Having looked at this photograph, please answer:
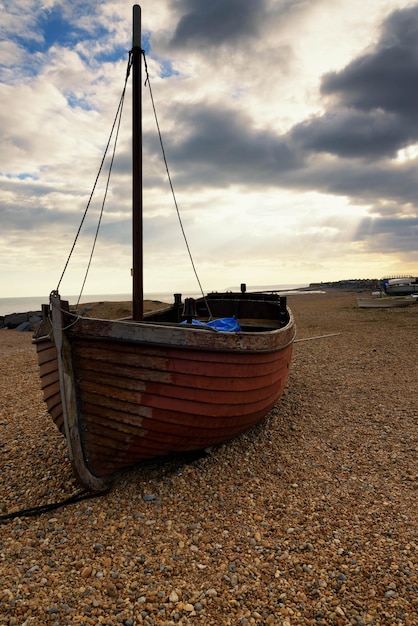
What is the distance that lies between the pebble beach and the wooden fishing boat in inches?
21.4

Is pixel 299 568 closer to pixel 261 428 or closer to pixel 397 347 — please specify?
pixel 261 428

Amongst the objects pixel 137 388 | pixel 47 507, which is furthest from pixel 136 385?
pixel 47 507

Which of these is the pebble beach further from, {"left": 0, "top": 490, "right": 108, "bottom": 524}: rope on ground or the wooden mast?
the wooden mast

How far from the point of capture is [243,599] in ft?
11.9

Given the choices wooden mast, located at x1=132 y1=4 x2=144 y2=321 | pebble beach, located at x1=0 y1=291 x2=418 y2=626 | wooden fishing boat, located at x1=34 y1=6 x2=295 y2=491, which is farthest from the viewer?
wooden mast, located at x1=132 y1=4 x2=144 y2=321

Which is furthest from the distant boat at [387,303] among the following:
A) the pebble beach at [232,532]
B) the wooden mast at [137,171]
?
the wooden mast at [137,171]

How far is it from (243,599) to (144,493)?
1972 mm

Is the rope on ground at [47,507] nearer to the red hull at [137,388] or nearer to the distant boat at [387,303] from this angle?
the red hull at [137,388]

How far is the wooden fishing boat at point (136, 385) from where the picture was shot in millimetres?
4766

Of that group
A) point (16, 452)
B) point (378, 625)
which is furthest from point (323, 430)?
point (16, 452)

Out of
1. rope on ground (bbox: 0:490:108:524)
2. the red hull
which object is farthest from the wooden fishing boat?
rope on ground (bbox: 0:490:108:524)

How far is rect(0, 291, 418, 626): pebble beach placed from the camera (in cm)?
354

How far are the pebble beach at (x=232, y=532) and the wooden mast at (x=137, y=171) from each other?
2858 mm

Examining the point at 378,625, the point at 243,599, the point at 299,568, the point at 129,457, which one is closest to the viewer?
the point at 378,625
